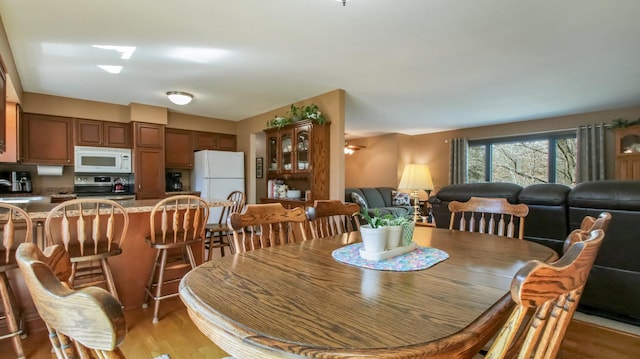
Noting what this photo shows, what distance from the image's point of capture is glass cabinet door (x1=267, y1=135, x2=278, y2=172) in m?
4.97

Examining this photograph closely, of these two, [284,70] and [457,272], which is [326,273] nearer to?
[457,272]

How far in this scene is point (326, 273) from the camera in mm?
1089

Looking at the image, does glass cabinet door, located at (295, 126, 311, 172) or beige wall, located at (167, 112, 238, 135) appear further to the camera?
beige wall, located at (167, 112, 238, 135)

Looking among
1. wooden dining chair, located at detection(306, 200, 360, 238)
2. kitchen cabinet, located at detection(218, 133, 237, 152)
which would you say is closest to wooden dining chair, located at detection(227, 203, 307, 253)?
wooden dining chair, located at detection(306, 200, 360, 238)

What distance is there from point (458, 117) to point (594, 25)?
3.48 metres

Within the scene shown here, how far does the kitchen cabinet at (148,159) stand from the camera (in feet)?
16.4

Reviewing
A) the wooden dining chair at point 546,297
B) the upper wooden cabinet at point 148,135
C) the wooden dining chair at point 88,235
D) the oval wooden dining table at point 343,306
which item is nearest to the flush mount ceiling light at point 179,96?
the upper wooden cabinet at point 148,135

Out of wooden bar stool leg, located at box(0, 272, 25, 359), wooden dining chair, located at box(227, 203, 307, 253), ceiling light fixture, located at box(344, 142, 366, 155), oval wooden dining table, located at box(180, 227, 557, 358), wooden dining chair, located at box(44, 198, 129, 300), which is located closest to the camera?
oval wooden dining table, located at box(180, 227, 557, 358)

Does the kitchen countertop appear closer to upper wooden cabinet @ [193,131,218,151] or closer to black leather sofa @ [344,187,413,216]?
upper wooden cabinet @ [193,131,218,151]

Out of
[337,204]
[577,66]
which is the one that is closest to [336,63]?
[337,204]

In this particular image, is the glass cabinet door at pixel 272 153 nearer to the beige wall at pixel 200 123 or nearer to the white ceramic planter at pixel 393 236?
the beige wall at pixel 200 123

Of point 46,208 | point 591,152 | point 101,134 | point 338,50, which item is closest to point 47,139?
point 101,134

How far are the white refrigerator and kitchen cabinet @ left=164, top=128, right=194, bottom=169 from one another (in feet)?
0.48

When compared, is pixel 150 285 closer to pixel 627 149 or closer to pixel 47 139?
pixel 47 139
